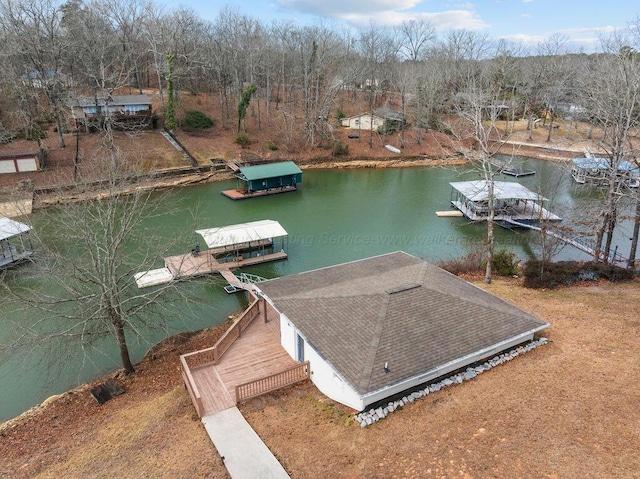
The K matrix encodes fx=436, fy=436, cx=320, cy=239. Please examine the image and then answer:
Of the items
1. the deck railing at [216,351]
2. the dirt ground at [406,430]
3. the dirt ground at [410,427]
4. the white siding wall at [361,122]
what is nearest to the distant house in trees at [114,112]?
the white siding wall at [361,122]

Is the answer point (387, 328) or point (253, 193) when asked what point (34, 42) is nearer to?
point (253, 193)

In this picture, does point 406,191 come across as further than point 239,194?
Yes

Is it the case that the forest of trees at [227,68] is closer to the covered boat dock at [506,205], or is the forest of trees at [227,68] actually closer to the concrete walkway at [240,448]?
the covered boat dock at [506,205]

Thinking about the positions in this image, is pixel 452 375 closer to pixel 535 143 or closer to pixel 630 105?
pixel 630 105

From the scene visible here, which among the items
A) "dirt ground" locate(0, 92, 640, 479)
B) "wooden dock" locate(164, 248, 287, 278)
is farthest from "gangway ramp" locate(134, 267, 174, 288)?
"dirt ground" locate(0, 92, 640, 479)

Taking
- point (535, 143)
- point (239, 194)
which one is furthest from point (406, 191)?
point (535, 143)

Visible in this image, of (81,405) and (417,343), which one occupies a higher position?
(417,343)

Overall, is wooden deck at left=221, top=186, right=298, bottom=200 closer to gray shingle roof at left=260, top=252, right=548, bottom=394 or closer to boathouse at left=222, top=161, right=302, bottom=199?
boathouse at left=222, top=161, right=302, bottom=199
